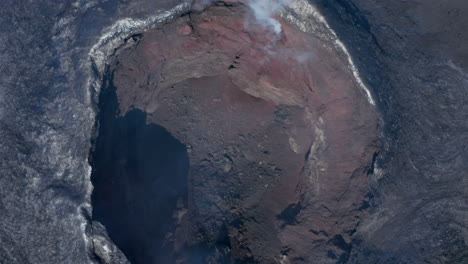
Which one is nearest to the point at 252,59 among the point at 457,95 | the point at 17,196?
the point at 457,95

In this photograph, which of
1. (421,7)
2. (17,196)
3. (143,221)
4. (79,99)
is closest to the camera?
(17,196)

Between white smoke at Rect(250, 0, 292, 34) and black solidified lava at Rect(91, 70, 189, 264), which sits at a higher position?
white smoke at Rect(250, 0, 292, 34)

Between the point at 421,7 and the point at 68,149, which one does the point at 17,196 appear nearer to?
the point at 68,149

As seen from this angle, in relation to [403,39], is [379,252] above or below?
below

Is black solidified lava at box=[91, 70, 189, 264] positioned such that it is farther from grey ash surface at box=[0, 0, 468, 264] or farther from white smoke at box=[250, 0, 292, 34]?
white smoke at box=[250, 0, 292, 34]

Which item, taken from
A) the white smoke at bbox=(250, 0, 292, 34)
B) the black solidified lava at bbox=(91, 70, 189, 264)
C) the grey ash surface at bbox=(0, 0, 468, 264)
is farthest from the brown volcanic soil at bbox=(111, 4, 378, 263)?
the grey ash surface at bbox=(0, 0, 468, 264)

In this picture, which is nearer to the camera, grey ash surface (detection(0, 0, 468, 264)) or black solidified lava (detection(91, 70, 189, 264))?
grey ash surface (detection(0, 0, 468, 264))

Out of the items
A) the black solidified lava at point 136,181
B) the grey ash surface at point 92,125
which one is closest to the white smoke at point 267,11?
the grey ash surface at point 92,125

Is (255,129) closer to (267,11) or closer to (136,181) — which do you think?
(267,11)
